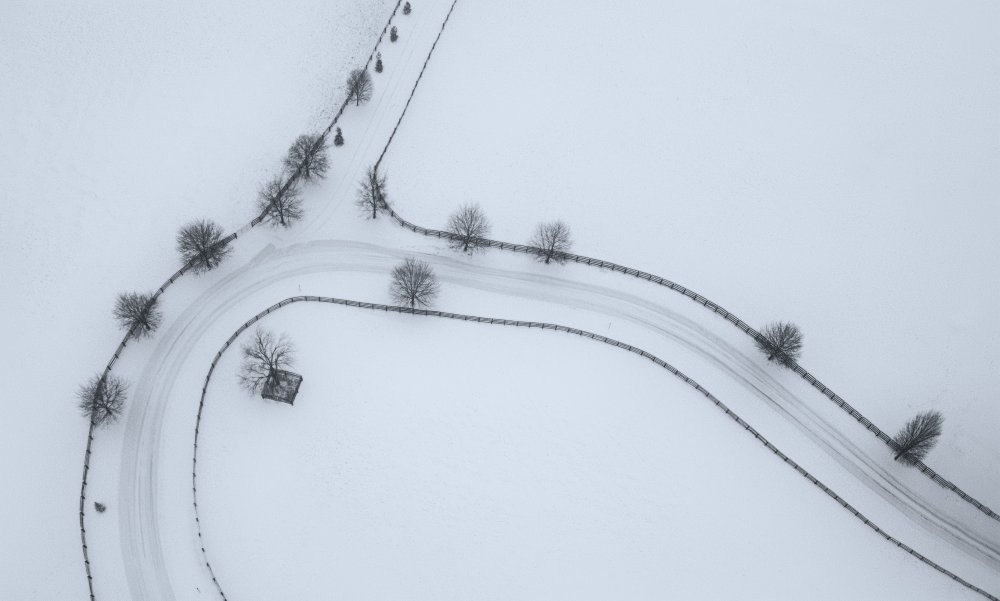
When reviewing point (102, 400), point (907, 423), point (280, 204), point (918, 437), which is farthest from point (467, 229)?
point (918, 437)

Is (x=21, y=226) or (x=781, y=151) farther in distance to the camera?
(x=781, y=151)

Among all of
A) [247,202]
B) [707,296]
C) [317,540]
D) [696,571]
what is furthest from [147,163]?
[696,571]

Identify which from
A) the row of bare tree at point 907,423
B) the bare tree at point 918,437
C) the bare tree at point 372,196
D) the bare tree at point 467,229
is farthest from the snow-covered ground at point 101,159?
the bare tree at point 918,437

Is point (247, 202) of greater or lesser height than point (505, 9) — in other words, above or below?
below

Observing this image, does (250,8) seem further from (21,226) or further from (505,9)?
(21,226)

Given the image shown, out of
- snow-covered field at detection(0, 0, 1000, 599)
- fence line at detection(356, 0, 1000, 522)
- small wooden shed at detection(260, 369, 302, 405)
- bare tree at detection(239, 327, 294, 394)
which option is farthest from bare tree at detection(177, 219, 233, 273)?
fence line at detection(356, 0, 1000, 522)

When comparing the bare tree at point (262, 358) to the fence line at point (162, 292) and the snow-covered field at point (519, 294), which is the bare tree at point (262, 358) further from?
the fence line at point (162, 292)
